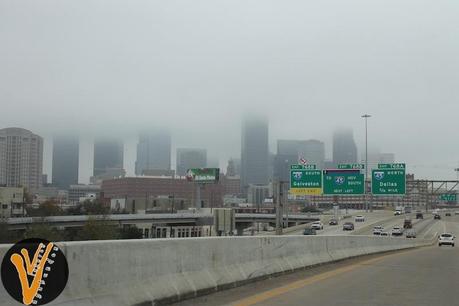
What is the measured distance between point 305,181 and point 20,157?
159 metres

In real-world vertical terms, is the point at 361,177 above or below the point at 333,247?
above

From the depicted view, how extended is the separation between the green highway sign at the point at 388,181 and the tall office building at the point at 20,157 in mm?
151284

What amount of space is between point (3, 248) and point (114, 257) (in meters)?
2.05

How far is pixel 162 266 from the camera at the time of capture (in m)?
9.70

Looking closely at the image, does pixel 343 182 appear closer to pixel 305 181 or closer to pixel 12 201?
pixel 305 181

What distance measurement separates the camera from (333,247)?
21078mm

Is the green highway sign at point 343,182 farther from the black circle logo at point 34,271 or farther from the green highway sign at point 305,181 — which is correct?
the black circle logo at point 34,271

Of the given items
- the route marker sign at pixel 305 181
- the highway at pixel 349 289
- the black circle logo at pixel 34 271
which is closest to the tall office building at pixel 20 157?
the route marker sign at pixel 305 181

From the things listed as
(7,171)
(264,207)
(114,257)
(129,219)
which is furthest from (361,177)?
(7,171)

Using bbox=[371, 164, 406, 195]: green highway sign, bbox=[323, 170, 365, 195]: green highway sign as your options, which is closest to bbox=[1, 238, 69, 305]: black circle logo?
bbox=[323, 170, 365, 195]: green highway sign

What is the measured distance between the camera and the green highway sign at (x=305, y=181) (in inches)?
1876

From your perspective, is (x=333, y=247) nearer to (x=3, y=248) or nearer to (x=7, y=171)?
(x=3, y=248)

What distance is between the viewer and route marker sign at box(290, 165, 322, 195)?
156 feet

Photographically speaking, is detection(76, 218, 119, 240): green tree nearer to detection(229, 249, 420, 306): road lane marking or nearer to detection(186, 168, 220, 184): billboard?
detection(186, 168, 220, 184): billboard
